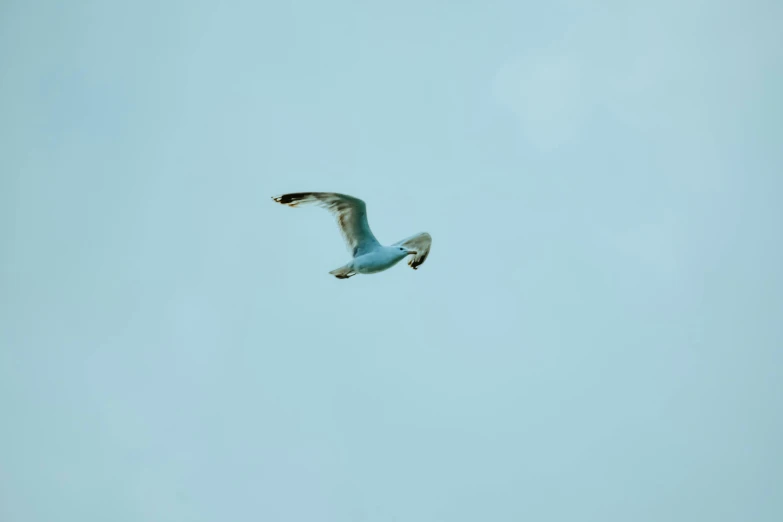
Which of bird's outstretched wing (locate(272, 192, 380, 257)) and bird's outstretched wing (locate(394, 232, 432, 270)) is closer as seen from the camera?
bird's outstretched wing (locate(272, 192, 380, 257))

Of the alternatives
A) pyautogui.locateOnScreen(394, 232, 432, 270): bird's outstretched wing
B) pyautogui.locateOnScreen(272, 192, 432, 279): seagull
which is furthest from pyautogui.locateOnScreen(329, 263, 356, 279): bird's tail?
pyautogui.locateOnScreen(394, 232, 432, 270): bird's outstretched wing

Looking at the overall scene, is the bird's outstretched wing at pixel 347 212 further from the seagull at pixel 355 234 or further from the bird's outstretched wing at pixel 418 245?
the bird's outstretched wing at pixel 418 245

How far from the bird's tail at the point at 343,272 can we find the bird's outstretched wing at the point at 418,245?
1.37 m

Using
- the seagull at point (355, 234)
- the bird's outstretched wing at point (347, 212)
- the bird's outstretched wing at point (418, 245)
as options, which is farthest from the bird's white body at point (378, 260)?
the bird's outstretched wing at point (418, 245)

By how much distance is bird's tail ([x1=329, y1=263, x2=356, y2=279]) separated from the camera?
51.4 ft

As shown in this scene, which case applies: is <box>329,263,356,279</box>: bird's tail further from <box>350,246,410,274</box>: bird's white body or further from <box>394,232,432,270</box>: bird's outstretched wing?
<box>394,232,432,270</box>: bird's outstretched wing

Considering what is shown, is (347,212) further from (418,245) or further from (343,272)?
(418,245)

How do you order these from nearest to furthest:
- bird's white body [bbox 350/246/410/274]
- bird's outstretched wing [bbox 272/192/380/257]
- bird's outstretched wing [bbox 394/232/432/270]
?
bird's outstretched wing [bbox 272/192/380/257], bird's white body [bbox 350/246/410/274], bird's outstretched wing [bbox 394/232/432/270]

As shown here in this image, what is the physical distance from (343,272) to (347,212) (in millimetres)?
1057

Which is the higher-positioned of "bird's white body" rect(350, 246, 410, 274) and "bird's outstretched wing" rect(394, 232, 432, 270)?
"bird's outstretched wing" rect(394, 232, 432, 270)

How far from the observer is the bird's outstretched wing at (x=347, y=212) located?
602 inches

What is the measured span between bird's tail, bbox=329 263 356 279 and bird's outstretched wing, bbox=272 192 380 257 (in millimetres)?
394

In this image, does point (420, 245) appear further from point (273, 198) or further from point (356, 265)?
point (273, 198)

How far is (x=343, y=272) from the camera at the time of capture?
15.7 metres
